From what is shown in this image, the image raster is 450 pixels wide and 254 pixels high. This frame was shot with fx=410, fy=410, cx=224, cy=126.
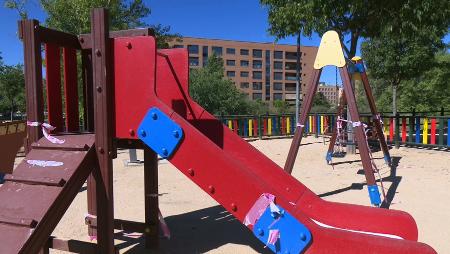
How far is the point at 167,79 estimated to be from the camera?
3.85 meters

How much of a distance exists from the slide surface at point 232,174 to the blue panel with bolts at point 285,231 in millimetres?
34

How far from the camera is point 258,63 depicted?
97375mm

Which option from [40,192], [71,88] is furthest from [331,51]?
[40,192]

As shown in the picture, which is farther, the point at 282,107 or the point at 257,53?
the point at 257,53

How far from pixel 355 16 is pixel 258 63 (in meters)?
88.4

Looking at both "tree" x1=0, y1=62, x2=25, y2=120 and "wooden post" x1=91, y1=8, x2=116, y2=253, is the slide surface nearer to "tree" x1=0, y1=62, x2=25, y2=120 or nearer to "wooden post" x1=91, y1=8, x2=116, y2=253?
"wooden post" x1=91, y1=8, x2=116, y2=253

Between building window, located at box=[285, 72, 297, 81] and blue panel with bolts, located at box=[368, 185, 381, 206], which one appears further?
building window, located at box=[285, 72, 297, 81]

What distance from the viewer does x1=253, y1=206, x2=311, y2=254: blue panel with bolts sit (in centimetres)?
240

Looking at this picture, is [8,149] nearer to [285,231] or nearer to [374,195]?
[374,195]

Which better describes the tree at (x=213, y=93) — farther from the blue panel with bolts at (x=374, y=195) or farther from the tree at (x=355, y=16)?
the blue panel with bolts at (x=374, y=195)

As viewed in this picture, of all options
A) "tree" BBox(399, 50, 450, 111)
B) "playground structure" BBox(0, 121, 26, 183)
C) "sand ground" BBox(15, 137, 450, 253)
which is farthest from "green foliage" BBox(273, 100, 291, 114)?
"playground structure" BBox(0, 121, 26, 183)

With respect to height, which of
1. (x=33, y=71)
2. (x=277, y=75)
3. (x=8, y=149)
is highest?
(x=277, y=75)

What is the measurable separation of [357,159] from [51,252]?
24.9 feet

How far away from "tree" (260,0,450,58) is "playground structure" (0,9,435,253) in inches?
254
